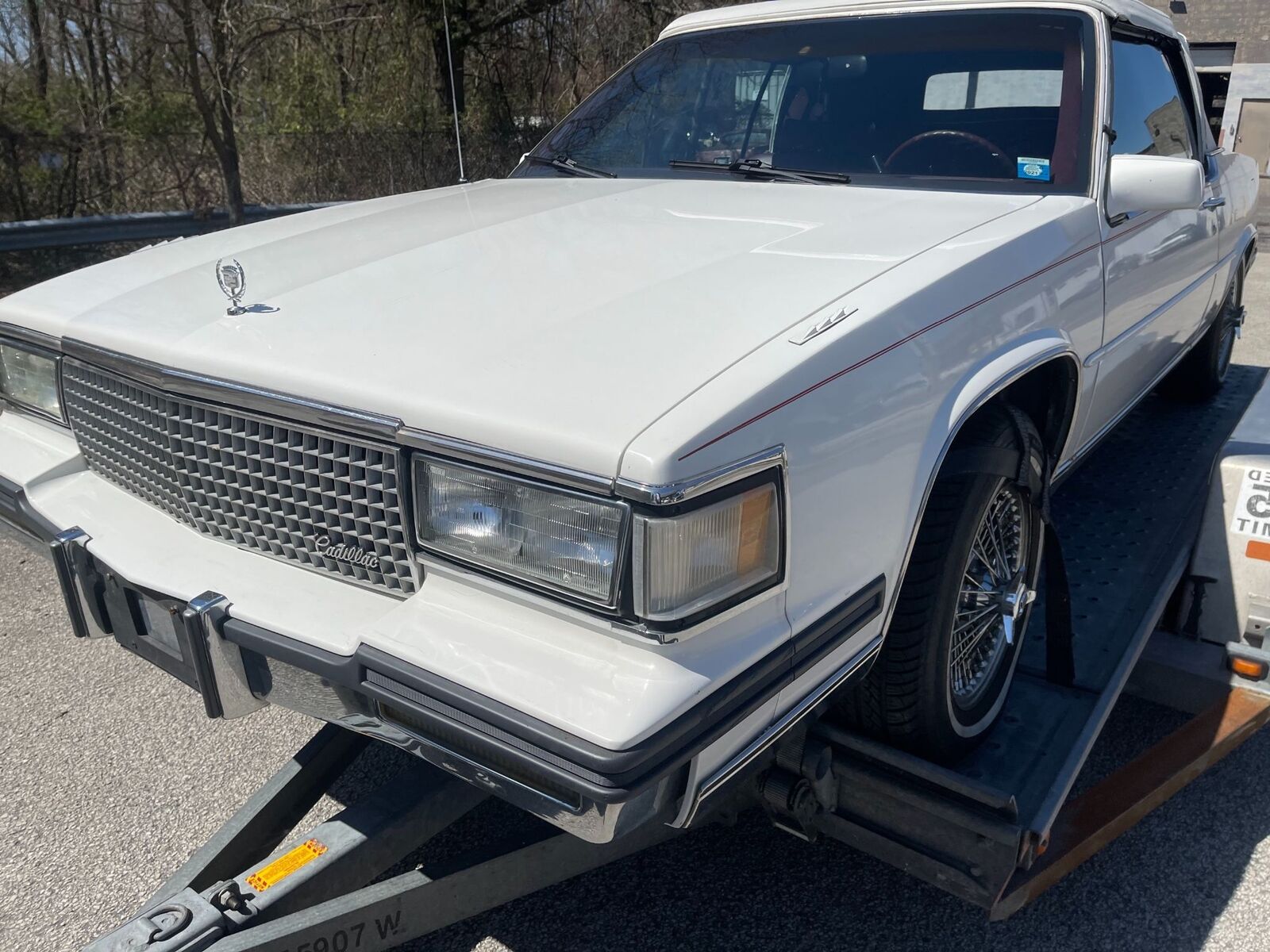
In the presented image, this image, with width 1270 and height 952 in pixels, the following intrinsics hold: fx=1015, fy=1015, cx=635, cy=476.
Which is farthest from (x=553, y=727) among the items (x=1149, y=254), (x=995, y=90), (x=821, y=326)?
(x=1149, y=254)

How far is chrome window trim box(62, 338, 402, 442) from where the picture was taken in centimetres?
168

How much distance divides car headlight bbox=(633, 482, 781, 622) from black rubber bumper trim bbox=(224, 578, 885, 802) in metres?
0.13

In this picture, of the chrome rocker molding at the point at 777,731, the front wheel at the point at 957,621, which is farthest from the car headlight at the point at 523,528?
the front wheel at the point at 957,621

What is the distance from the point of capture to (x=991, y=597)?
2318 millimetres

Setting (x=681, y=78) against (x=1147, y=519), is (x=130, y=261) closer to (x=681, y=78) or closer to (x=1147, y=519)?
(x=681, y=78)

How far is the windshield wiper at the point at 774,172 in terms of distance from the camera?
2.80 meters

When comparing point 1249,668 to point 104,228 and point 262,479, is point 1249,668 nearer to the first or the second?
point 262,479

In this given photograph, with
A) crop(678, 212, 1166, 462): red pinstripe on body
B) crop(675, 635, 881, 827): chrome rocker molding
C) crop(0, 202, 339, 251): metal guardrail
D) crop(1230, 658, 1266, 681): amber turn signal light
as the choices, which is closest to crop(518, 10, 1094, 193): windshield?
crop(678, 212, 1166, 462): red pinstripe on body

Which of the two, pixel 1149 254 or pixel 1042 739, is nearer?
pixel 1042 739

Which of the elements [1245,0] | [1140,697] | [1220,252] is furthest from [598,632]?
[1245,0]

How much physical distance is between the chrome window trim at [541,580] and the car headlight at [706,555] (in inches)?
0.9

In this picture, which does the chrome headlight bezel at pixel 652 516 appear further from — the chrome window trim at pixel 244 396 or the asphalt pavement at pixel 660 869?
the asphalt pavement at pixel 660 869

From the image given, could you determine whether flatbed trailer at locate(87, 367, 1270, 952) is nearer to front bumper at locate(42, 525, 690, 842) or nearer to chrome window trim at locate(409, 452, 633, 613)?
front bumper at locate(42, 525, 690, 842)

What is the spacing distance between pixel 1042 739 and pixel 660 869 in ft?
2.98
